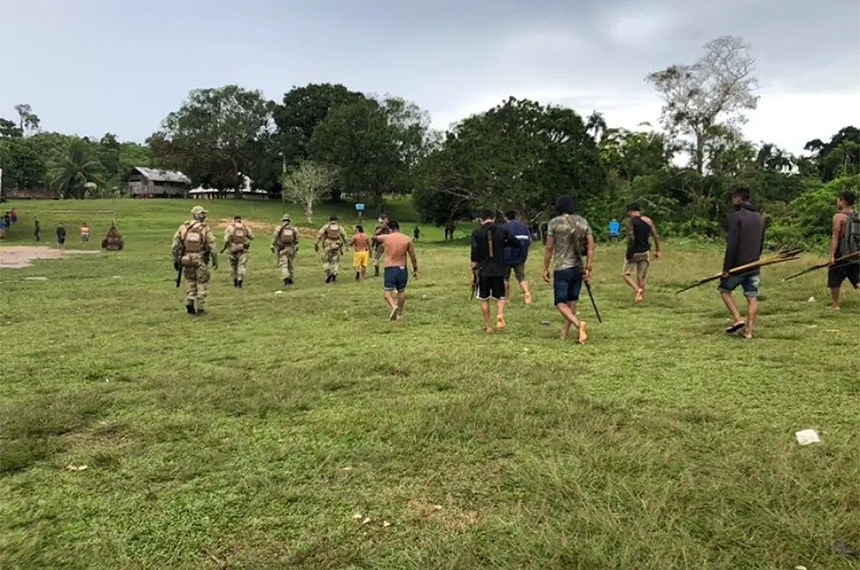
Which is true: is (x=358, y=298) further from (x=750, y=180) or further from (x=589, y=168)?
(x=750, y=180)

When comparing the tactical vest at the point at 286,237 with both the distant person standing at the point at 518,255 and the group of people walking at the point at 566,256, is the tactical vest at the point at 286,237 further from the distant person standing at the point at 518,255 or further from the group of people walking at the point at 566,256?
the distant person standing at the point at 518,255

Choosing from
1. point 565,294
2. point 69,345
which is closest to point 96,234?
point 69,345

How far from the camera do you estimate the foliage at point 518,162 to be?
122 feet

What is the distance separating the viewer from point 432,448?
4414 millimetres

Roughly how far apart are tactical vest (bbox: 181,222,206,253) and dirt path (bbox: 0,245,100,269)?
14361mm

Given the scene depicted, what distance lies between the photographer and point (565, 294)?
26.8ft

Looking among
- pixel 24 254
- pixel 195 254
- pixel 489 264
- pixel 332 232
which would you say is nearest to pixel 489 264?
pixel 489 264

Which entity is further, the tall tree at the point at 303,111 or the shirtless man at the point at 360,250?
the tall tree at the point at 303,111

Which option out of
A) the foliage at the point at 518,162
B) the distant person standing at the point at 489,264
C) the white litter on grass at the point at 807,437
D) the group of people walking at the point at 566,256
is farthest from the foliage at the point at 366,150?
the white litter on grass at the point at 807,437

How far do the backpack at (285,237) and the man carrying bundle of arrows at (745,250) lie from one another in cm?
1052

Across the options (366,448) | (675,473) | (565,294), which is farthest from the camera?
(565,294)

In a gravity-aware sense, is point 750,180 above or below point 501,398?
above

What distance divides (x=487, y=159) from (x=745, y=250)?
100 ft

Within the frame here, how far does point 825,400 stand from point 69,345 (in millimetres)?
8394
